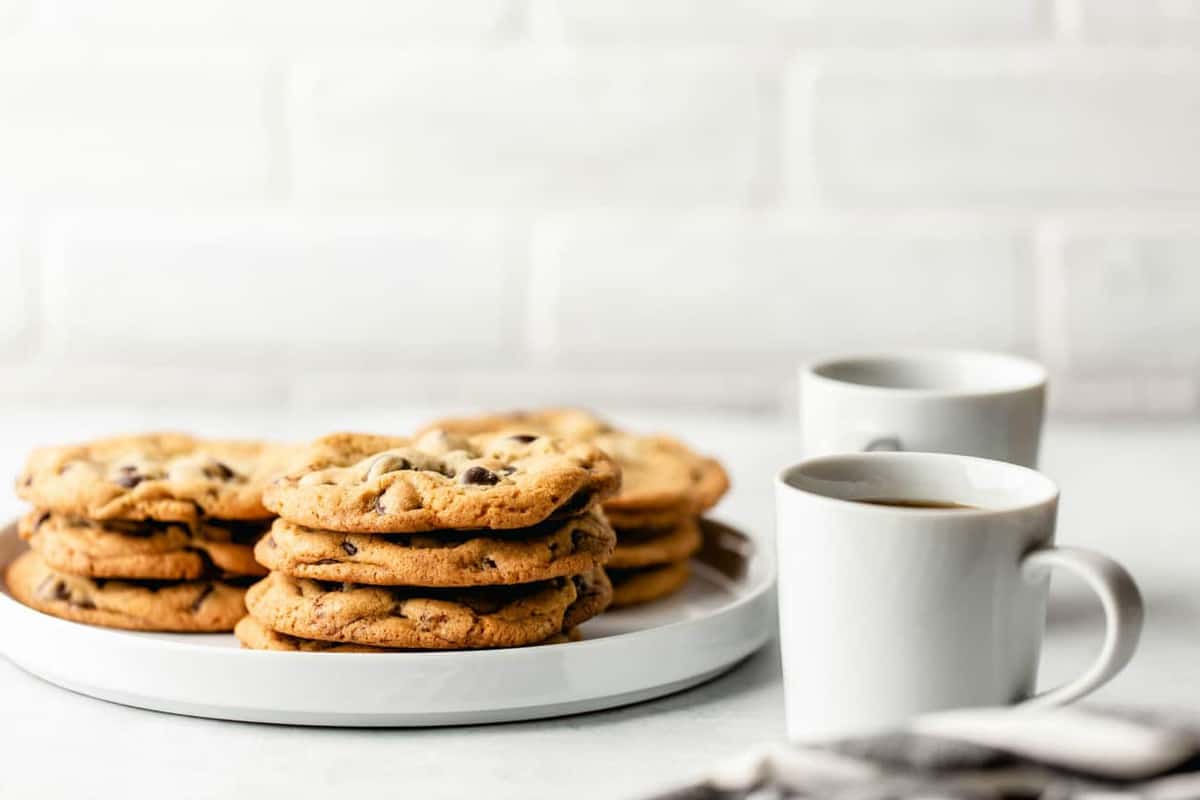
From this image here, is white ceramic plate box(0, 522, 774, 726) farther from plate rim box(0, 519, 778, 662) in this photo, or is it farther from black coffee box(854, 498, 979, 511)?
black coffee box(854, 498, 979, 511)

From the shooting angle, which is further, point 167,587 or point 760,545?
point 760,545

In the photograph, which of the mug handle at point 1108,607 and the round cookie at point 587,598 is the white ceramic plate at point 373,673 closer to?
the round cookie at point 587,598

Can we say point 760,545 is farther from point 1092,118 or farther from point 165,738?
point 1092,118

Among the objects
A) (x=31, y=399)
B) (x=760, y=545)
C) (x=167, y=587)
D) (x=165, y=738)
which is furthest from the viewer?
(x=31, y=399)

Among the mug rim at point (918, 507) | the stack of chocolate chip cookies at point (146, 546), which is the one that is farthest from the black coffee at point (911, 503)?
the stack of chocolate chip cookies at point (146, 546)

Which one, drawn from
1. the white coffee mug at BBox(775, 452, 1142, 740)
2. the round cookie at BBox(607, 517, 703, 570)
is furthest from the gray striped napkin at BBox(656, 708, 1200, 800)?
the round cookie at BBox(607, 517, 703, 570)

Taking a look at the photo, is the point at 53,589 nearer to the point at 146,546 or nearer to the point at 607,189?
the point at 146,546

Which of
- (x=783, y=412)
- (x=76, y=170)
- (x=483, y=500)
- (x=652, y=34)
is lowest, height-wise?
(x=783, y=412)

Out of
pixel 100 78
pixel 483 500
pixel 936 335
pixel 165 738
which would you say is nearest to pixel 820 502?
pixel 483 500
